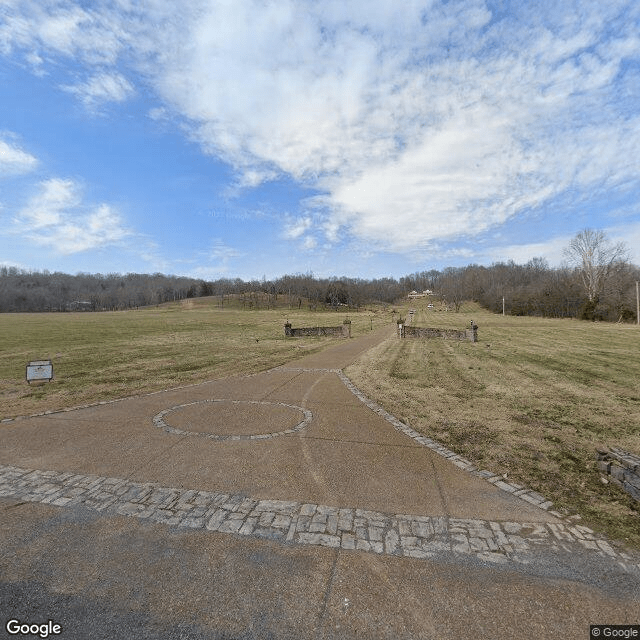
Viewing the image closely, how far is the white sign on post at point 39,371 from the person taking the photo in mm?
12094

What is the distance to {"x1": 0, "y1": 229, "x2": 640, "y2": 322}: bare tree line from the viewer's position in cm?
5550

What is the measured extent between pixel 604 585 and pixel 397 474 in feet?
8.67

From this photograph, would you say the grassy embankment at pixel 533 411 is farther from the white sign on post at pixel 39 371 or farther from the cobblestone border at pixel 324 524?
the white sign on post at pixel 39 371

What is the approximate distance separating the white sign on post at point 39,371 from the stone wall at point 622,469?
48.8 feet

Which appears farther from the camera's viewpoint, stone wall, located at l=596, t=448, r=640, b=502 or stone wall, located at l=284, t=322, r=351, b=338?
stone wall, located at l=284, t=322, r=351, b=338

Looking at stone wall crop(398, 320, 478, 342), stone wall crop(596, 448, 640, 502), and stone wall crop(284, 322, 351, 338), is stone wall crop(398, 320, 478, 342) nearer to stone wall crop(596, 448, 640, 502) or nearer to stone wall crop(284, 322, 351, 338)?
stone wall crop(284, 322, 351, 338)

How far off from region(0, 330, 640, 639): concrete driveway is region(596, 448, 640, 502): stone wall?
4.29ft

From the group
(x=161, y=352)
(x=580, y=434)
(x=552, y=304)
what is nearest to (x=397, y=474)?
(x=580, y=434)

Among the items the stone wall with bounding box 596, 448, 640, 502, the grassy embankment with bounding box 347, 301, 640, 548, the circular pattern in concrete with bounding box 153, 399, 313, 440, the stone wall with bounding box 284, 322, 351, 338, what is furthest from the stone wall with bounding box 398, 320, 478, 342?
the stone wall with bounding box 596, 448, 640, 502

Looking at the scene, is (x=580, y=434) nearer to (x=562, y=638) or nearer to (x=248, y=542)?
(x=562, y=638)

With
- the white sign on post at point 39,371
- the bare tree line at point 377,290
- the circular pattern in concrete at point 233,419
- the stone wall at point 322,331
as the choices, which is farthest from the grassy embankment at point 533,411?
the bare tree line at point 377,290

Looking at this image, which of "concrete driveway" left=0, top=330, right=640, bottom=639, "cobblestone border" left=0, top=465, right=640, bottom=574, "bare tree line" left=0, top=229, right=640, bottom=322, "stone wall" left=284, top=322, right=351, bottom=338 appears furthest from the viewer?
"bare tree line" left=0, top=229, right=640, bottom=322

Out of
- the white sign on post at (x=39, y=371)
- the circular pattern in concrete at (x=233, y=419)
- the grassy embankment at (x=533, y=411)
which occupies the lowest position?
the grassy embankment at (x=533, y=411)

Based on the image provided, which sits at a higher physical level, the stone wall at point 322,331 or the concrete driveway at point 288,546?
the stone wall at point 322,331
